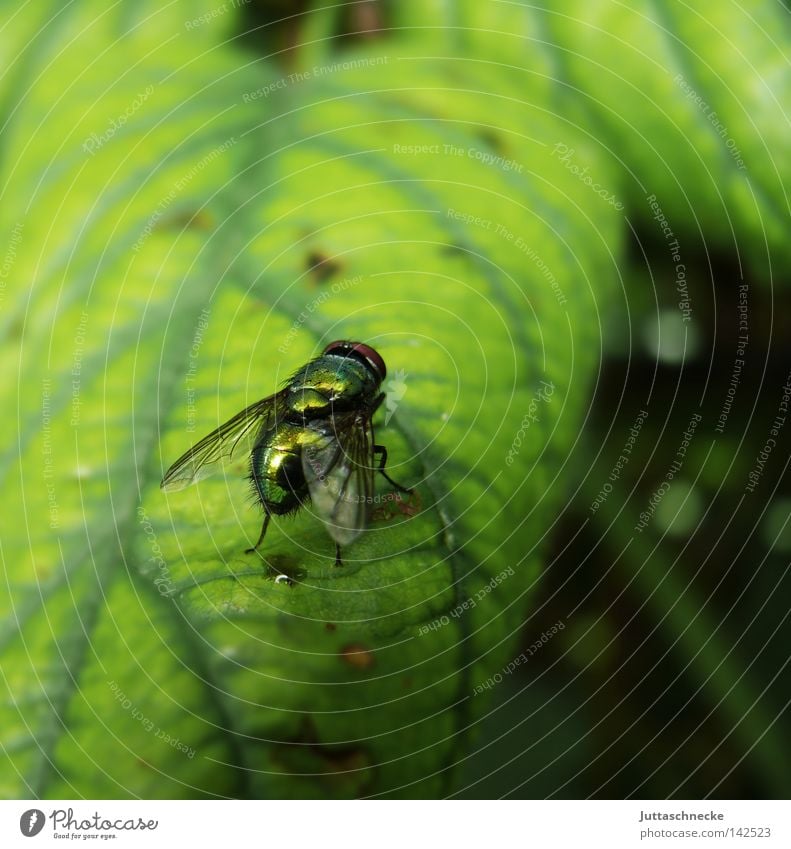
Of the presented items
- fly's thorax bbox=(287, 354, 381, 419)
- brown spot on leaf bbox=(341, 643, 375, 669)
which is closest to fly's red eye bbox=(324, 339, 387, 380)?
fly's thorax bbox=(287, 354, 381, 419)

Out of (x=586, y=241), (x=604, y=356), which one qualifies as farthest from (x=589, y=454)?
(x=586, y=241)

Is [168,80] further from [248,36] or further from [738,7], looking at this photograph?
[738,7]

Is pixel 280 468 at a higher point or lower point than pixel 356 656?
higher

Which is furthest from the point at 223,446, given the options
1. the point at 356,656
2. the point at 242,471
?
the point at 356,656

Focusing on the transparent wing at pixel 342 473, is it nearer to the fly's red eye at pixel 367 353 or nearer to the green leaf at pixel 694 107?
the fly's red eye at pixel 367 353

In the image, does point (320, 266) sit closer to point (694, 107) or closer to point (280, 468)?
point (280, 468)

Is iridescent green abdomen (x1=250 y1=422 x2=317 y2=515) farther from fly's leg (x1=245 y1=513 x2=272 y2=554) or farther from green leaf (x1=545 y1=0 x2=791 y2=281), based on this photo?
green leaf (x1=545 y1=0 x2=791 y2=281)
